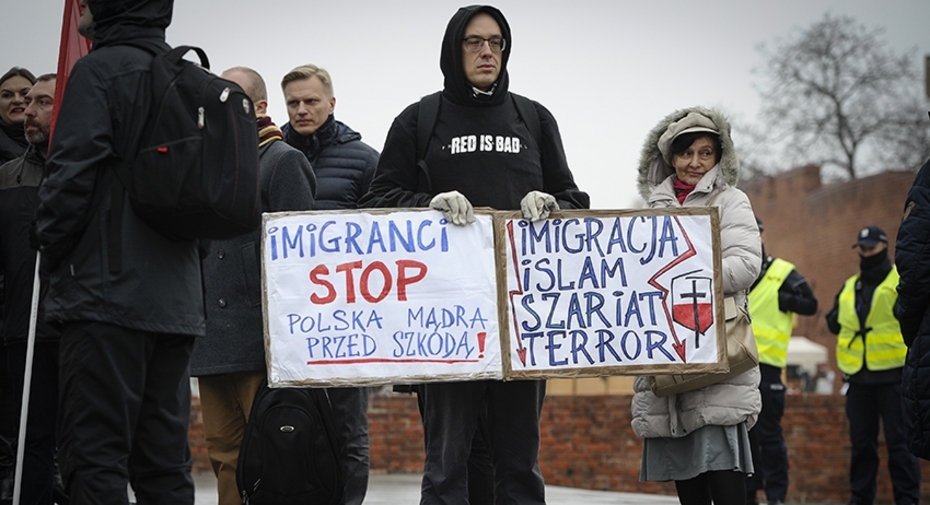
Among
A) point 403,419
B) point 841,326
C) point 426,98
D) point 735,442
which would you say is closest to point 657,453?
point 735,442

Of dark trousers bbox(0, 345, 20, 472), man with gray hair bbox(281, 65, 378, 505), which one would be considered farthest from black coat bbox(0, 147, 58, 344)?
man with gray hair bbox(281, 65, 378, 505)

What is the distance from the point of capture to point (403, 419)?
37.6 ft

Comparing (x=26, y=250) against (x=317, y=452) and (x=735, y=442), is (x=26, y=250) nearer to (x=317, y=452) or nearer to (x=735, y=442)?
(x=317, y=452)

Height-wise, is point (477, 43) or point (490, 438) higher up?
point (477, 43)

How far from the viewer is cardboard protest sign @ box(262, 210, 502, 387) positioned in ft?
17.6

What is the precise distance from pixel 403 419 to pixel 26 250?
571cm

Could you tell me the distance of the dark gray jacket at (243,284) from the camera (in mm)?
5734

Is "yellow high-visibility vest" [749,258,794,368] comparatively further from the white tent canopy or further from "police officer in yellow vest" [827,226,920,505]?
the white tent canopy

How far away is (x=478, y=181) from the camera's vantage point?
5.49 m

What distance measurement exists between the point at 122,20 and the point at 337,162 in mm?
2395

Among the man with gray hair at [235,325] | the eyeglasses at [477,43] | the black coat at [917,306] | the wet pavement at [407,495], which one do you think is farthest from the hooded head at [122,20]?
the wet pavement at [407,495]

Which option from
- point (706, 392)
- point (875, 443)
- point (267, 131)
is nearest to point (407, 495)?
point (875, 443)

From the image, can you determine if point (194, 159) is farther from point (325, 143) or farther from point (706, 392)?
point (325, 143)

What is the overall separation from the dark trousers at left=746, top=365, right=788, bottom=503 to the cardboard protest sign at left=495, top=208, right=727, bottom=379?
4262mm
